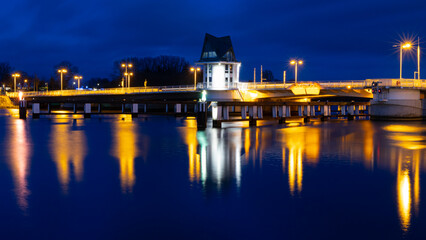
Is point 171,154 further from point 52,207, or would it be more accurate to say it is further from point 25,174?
point 52,207

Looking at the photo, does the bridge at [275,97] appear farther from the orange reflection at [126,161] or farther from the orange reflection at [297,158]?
the orange reflection at [126,161]

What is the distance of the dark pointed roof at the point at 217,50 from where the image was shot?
78.1 metres

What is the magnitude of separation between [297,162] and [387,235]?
744cm

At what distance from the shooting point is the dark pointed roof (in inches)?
3073

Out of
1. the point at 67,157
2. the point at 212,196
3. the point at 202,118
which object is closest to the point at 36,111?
the point at 202,118

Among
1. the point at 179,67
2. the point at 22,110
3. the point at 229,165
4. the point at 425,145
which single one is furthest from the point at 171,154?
the point at 179,67

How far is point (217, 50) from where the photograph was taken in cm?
7888

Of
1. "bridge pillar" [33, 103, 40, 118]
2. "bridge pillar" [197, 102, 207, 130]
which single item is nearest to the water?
"bridge pillar" [197, 102, 207, 130]

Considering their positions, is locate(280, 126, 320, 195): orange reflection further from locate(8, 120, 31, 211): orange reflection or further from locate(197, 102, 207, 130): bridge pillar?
locate(197, 102, 207, 130): bridge pillar

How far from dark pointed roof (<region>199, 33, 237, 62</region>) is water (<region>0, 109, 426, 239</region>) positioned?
6298 centimetres

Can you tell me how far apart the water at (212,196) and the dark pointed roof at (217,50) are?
62975mm

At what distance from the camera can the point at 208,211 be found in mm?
7777

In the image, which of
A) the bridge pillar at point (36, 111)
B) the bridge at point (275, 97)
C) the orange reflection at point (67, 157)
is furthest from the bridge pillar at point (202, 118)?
the bridge pillar at point (36, 111)

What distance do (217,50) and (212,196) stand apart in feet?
234
